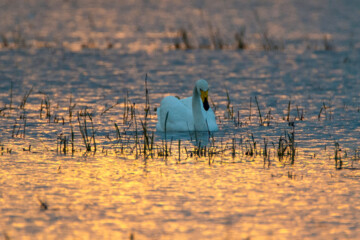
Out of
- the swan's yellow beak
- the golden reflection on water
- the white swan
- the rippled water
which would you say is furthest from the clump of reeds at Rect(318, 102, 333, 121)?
the golden reflection on water

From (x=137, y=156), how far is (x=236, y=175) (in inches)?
61.3

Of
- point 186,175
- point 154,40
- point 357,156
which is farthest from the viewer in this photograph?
point 154,40

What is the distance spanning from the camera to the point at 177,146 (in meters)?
10.4

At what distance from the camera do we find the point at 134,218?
22.8ft

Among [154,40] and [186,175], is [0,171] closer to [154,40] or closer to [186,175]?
[186,175]

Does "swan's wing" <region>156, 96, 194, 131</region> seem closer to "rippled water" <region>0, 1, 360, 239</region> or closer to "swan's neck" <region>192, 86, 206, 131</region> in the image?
"swan's neck" <region>192, 86, 206, 131</region>

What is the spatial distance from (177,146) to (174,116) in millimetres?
1380

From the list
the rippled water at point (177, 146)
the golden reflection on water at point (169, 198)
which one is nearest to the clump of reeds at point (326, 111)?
the rippled water at point (177, 146)

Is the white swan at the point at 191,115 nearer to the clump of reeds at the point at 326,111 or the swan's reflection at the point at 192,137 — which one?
the swan's reflection at the point at 192,137

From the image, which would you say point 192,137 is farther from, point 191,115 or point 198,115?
point 191,115

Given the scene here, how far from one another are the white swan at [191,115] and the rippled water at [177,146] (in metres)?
0.23

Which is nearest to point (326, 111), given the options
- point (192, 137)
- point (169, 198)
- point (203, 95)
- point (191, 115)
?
point (191, 115)

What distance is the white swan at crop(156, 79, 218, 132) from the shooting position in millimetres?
11391

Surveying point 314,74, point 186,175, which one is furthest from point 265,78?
point 186,175
